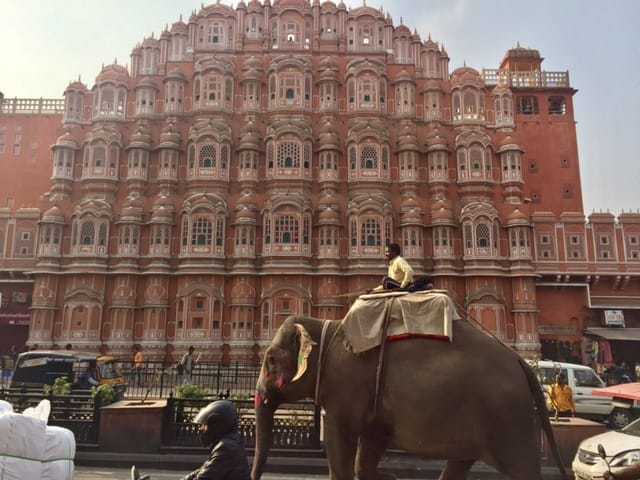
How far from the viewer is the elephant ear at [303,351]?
5273mm

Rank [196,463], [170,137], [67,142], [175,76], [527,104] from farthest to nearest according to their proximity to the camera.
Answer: [527,104], [175,76], [67,142], [170,137], [196,463]

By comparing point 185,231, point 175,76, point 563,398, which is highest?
point 175,76

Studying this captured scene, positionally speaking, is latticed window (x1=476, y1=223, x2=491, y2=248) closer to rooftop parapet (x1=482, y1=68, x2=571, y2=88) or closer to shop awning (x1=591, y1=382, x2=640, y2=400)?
rooftop parapet (x1=482, y1=68, x2=571, y2=88)

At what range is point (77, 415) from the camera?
9.75 m

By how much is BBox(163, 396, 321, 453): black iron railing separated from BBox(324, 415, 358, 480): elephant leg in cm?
447

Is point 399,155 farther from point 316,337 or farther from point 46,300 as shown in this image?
point 316,337

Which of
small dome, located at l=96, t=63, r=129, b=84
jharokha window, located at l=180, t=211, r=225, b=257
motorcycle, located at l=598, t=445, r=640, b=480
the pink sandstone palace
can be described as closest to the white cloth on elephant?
motorcycle, located at l=598, t=445, r=640, b=480

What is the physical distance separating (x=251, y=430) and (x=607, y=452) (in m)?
6.03

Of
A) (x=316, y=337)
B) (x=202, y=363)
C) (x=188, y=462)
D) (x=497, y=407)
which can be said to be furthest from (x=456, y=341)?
(x=202, y=363)

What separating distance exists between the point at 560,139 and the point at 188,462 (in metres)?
29.9

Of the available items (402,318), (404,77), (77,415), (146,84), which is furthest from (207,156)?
Answer: (402,318)

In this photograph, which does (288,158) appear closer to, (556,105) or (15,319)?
(15,319)

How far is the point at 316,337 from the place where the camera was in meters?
5.47

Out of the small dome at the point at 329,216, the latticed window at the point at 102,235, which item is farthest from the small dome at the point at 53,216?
the small dome at the point at 329,216
